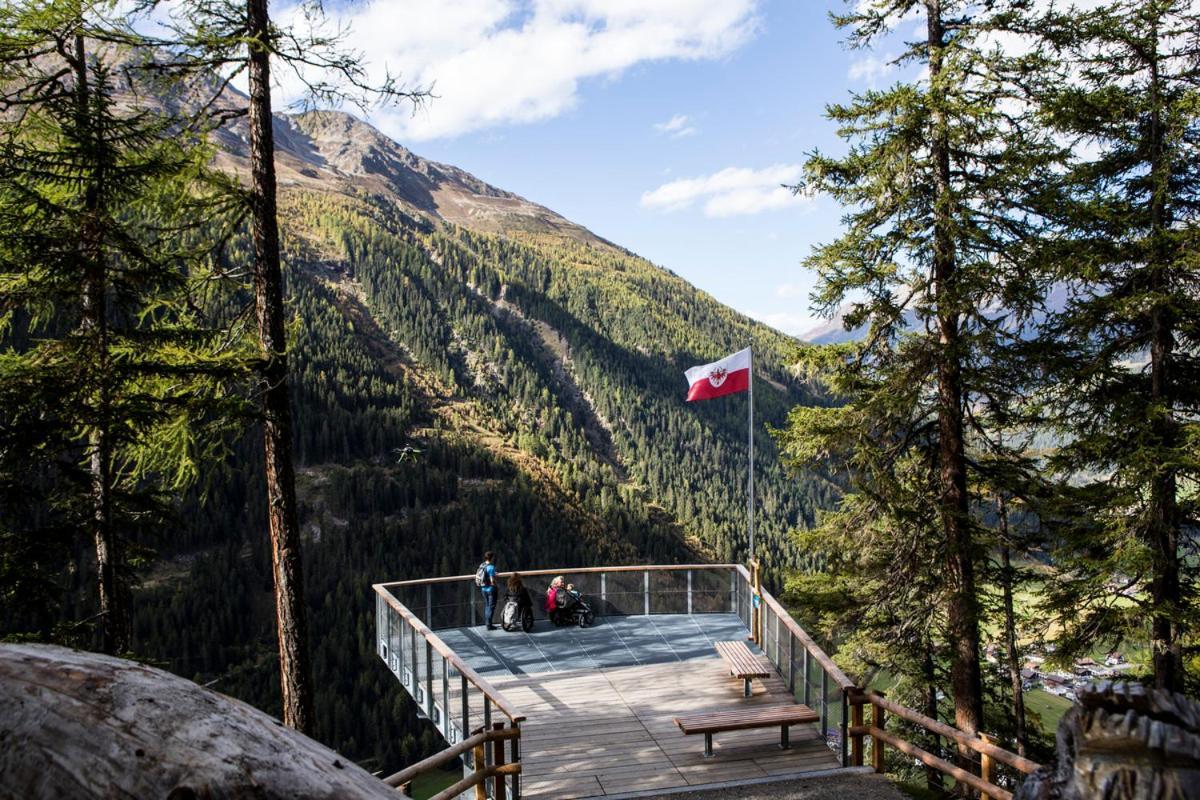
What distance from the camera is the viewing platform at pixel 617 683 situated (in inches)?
336

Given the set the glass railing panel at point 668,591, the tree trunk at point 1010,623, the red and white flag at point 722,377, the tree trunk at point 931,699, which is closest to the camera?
the tree trunk at point 1010,623

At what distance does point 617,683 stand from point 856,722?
397 cm

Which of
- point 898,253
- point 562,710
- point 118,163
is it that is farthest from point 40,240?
point 898,253

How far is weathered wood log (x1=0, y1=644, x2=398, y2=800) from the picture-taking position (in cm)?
129

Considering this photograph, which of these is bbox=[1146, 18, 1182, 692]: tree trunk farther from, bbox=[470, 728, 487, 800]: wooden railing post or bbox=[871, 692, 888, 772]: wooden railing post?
bbox=[470, 728, 487, 800]: wooden railing post

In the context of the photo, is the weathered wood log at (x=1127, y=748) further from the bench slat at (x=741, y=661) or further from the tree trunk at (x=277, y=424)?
the bench slat at (x=741, y=661)

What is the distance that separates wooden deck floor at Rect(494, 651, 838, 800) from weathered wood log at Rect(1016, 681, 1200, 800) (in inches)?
308

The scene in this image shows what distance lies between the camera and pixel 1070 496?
1142cm

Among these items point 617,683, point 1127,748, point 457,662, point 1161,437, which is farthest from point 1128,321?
point 1127,748

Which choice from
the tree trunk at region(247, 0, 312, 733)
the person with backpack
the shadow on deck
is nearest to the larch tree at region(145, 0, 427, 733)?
the tree trunk at region(247, 0, 312, 733)

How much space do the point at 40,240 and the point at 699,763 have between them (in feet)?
28.6

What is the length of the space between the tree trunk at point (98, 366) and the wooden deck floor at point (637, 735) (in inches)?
196

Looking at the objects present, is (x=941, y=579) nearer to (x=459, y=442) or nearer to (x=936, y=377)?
(x=936, y=377)

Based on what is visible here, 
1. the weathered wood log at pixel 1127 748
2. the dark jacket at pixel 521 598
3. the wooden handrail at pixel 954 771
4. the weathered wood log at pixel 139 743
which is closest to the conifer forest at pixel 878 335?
the wooden handrail at pixel 954 771
